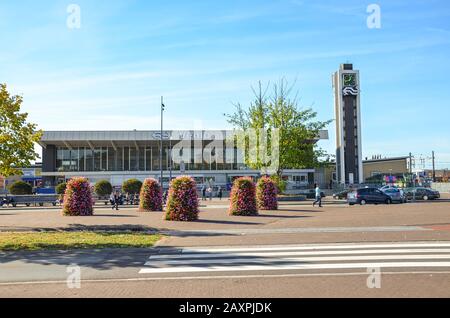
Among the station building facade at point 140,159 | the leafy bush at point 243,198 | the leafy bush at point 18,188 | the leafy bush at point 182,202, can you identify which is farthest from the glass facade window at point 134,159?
the leafy bush at point 182,202

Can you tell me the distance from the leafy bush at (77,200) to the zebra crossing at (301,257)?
43.8 feet

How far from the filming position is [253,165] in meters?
47.0

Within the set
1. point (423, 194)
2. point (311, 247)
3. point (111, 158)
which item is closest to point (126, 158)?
point (111, 158)

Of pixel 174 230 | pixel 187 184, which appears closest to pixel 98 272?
pixel 174 230

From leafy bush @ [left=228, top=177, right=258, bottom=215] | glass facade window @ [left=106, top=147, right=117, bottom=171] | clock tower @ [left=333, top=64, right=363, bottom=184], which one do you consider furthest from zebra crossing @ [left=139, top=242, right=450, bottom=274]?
clock tower @ [left=333, top=64, right=363, bottom=184]

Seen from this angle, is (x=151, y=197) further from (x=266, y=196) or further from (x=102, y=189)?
(x=102, y=189)

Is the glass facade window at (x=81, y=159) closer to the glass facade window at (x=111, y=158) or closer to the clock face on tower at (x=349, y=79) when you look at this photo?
the glass facade window at (x=111, y=158)

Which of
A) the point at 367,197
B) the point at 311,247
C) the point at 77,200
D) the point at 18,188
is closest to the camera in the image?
the point at 311,247

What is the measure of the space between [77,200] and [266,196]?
38.8 feet

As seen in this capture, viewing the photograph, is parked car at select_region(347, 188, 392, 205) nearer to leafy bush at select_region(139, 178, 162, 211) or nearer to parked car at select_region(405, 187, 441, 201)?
parked car at select_region(405, 187, 441, 201)

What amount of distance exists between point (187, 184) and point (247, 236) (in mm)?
7167

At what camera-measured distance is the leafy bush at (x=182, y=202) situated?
75.4 feet

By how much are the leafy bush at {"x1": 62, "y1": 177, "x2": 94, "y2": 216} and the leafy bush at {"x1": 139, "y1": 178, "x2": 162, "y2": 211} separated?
4418 millimetres

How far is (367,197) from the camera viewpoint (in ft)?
128
